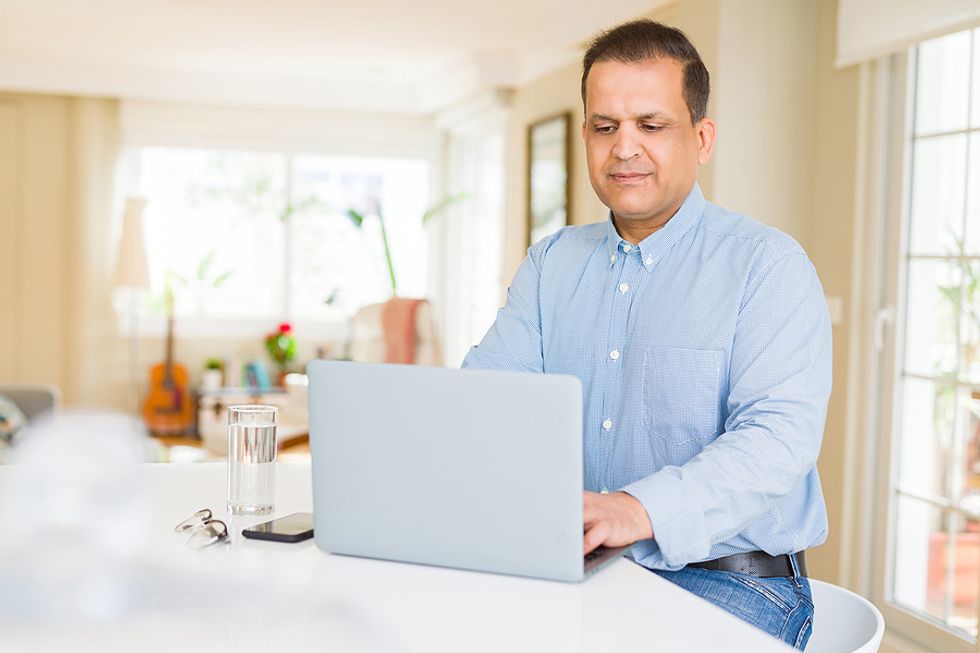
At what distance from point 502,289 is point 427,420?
5.30 metres

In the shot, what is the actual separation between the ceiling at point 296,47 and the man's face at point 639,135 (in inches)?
117

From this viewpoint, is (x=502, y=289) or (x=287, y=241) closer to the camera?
(x=502, y=289)

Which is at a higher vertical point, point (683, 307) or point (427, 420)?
point (683, 307)

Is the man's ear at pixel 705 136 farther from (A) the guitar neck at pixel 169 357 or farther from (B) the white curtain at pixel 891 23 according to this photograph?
(A) the guitar neck at pixel 169 357

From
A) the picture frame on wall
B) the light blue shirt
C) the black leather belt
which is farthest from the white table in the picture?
the picture frame on wall

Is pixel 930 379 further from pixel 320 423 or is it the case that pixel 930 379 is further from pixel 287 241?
pixel 287 241

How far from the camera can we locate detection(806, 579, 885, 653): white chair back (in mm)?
1398

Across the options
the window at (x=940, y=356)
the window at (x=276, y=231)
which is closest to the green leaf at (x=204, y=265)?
the window at (x=276, y=231)

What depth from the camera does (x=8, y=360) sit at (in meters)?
7.40

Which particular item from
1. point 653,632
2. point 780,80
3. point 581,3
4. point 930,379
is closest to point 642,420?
point 653,632

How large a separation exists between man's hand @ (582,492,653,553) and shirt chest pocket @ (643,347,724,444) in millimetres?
336

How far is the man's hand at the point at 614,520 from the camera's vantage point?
1.28 m

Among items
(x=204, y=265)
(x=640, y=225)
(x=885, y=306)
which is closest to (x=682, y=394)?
(x=640, y=225)

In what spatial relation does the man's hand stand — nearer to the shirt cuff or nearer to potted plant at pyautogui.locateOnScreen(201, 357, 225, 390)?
the shirt cuff
